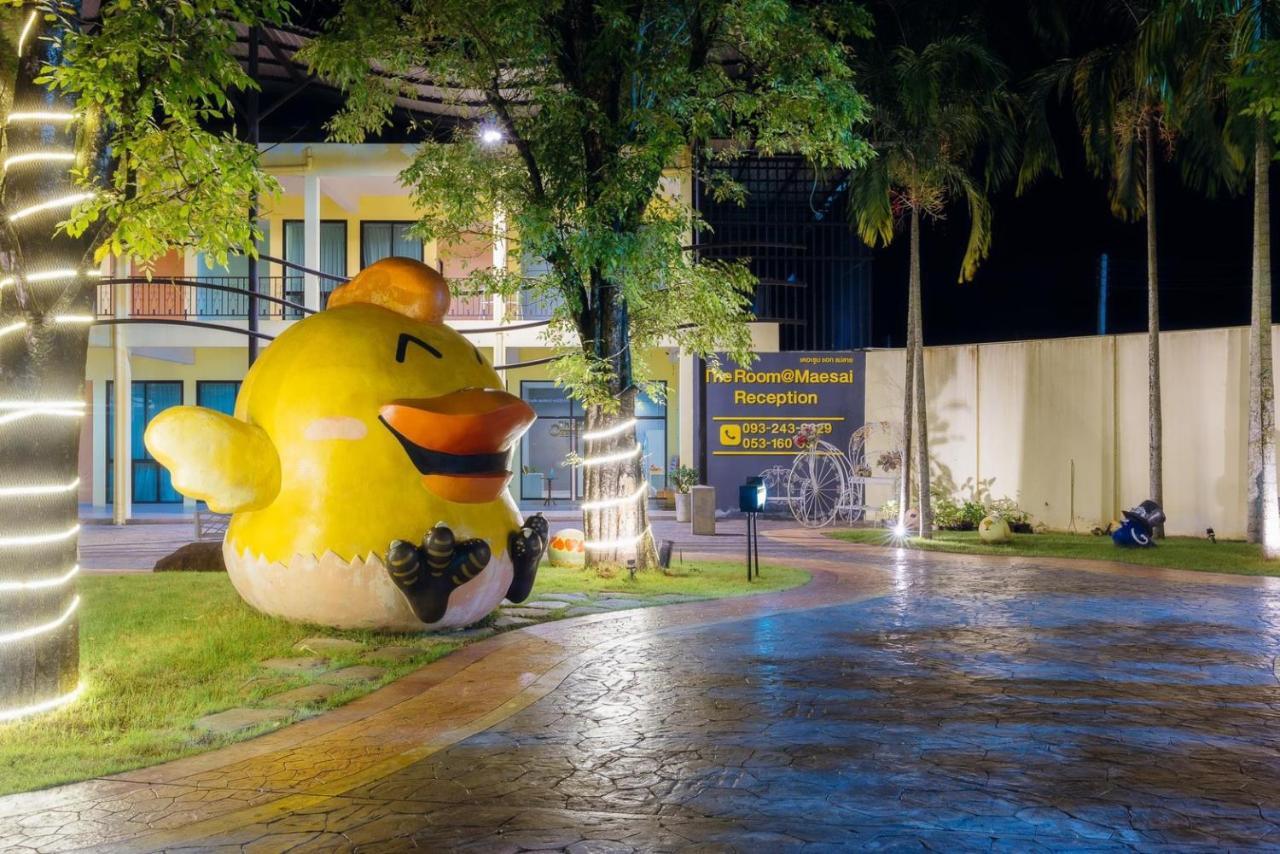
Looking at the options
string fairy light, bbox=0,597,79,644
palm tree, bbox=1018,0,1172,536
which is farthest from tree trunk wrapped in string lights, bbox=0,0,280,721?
palm tree, bbox=1018,0,1172,536

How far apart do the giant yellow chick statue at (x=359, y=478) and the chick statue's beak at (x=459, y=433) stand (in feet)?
0.03

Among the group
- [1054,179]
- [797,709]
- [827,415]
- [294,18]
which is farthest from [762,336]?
[797,709]

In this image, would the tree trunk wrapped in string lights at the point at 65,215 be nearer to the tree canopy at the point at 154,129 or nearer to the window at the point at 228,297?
the tree canopy at the point at 154,129

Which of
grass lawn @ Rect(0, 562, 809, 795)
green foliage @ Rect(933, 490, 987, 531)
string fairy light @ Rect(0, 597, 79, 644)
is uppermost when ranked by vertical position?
string fairy light @ Rect(0, 597, 79, 644)

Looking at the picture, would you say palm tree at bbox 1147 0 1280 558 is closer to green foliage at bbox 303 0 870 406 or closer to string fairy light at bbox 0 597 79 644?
green foliage at bbox 303 0 870 406

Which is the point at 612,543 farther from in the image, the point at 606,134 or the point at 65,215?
the point at 65,215

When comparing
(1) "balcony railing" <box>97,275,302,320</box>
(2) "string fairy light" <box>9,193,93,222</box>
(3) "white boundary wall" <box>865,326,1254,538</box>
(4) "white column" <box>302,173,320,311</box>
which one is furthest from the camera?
(1) "balcony railing" <box>97,275,302,320</box>

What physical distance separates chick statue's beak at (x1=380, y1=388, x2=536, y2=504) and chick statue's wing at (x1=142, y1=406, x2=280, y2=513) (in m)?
0.97

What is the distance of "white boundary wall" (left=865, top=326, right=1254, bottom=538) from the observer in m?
18.3

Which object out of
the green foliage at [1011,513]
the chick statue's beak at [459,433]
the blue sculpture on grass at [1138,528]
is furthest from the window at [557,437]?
the chick statue's beak at [459,433]

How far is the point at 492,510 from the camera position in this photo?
340 inches

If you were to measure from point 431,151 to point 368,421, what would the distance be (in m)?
6.08

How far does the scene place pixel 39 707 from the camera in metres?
6.31

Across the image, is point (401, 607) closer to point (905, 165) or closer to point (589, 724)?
point (589, 724)
